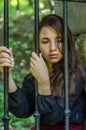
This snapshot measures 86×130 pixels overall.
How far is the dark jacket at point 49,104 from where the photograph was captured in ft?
Answer: 7.22

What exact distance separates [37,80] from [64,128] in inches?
12.4

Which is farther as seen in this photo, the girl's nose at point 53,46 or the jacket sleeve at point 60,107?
the girl's nose at point 53,46

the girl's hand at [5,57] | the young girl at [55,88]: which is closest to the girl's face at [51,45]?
the young girl at [55,88]

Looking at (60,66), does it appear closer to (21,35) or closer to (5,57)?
(5,57)

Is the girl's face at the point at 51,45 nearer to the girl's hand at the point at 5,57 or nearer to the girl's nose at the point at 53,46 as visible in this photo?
the girl's nose at the point at 53,46

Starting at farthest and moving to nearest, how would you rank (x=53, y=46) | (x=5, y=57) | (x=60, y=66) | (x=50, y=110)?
(x=60, y=66) → (x=53, y=46) → (x=50, y=110) → (x=5, y=57)

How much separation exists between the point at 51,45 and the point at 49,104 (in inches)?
12.4

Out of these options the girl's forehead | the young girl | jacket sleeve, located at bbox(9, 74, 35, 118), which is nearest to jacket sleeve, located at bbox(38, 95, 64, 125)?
the young girl

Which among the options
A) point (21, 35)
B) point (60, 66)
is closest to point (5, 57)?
point (60, 66)

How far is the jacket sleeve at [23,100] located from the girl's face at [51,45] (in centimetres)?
20

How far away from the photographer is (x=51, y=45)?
7.69ft

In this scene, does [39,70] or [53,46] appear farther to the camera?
[53,46]

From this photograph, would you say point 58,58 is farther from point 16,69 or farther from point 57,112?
point 16,69

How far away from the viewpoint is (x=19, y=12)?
7.56m
